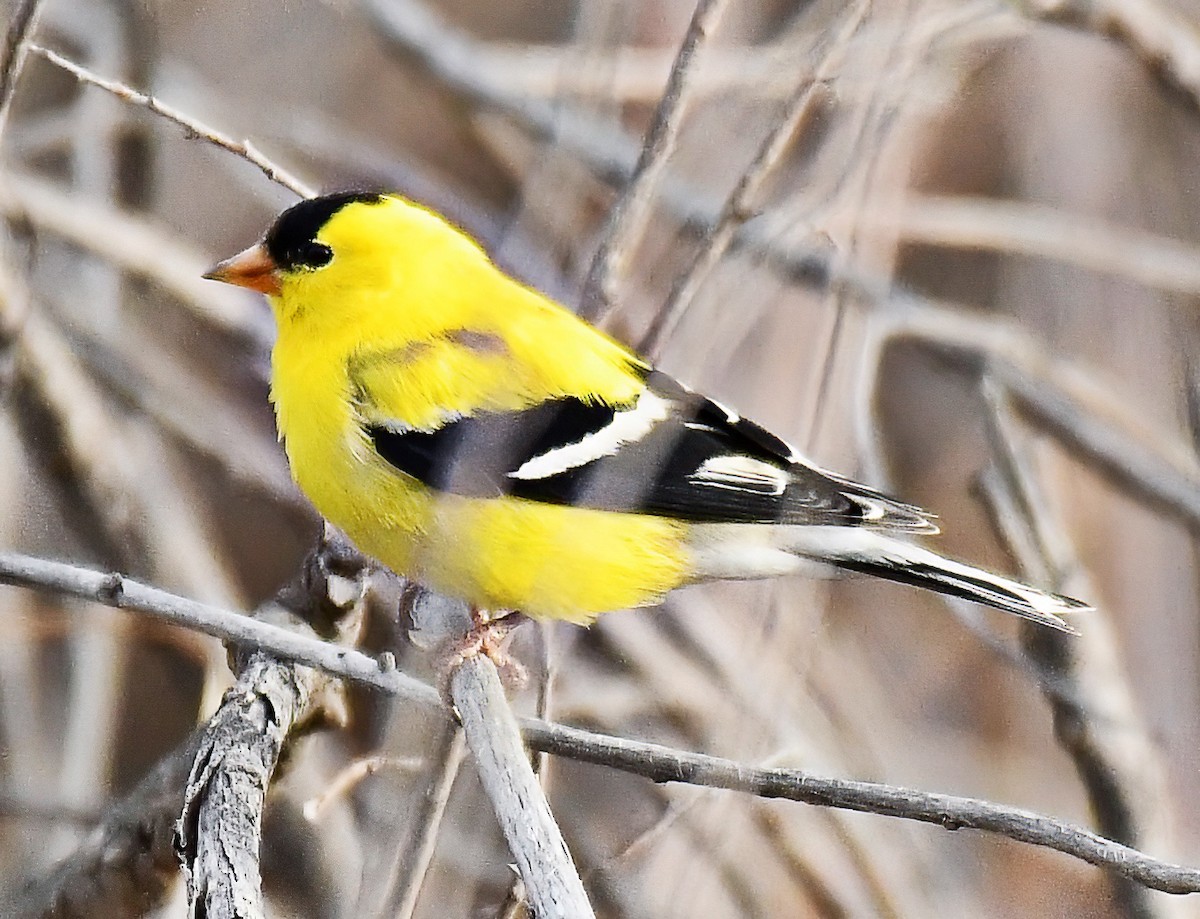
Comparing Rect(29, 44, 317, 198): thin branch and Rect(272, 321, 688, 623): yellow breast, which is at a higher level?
Rect(29, 44, 317, 198): thin branch

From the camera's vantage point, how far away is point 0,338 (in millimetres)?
1933

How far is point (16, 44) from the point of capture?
1293 millimetres

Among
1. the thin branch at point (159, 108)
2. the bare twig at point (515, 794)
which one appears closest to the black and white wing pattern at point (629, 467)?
the bare twig at point (515, 794)

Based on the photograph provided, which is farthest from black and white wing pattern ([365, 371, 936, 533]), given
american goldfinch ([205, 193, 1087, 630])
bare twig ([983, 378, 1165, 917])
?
bare twig ([983, 378, 1165, 917])

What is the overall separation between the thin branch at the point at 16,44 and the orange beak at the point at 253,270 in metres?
0.36

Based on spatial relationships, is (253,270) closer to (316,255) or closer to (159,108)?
(316,255)

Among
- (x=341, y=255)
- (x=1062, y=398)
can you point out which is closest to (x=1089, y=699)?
(x=1062, y=398)

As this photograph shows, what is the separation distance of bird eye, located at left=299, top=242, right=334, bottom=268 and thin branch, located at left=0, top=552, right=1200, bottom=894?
57 centimetres

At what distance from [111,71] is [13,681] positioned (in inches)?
39.5

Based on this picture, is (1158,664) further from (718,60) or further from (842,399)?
(718,60)

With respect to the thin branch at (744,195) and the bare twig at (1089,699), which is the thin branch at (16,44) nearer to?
the thin branch at (744,195)

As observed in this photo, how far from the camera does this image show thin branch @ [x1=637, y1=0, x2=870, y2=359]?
1.43 m

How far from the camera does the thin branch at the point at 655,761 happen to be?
43.0 inches

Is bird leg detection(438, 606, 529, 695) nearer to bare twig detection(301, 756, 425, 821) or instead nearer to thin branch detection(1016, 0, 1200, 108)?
bare twig detection(301, 756, 425, 821)
